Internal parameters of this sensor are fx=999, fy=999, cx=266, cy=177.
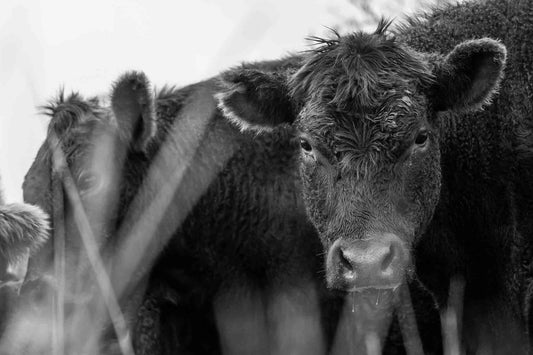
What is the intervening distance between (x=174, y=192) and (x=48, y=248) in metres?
1.22

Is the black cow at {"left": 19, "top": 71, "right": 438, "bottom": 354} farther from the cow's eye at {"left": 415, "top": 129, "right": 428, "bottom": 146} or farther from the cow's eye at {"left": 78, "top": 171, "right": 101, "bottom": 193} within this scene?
the cow's eye at {"left": 415, "top": 129, "right": 428, "bottom": 146}

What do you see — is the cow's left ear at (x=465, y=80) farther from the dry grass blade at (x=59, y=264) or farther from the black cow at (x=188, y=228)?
the dry grass blade at (x=59, y=264)

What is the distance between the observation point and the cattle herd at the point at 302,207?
6.23 meters

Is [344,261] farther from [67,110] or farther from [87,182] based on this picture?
[67,110]

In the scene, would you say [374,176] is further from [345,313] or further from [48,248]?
[48,248]

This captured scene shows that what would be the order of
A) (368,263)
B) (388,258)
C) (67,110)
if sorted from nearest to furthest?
(368,263) < (388,258) < (67,110)

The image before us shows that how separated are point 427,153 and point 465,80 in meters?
0.60

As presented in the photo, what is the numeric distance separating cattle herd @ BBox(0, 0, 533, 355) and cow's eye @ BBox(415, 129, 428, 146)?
0.5 inches

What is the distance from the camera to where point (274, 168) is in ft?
28.6

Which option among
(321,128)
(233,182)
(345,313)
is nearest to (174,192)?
(233,182)

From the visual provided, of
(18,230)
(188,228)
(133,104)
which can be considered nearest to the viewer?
(18,230)

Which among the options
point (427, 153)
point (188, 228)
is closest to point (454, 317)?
point (427, 153)

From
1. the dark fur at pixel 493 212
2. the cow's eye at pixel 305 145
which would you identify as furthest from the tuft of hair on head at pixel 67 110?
the dark fur at pixel 493 212

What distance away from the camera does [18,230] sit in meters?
5.54
